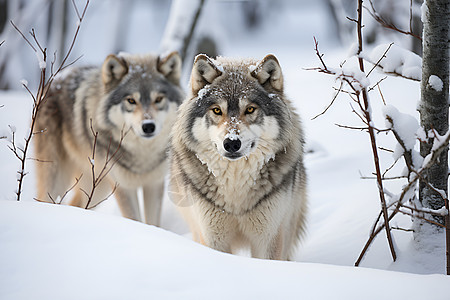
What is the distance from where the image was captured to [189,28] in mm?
7707

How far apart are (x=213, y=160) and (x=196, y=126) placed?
0.27 meters

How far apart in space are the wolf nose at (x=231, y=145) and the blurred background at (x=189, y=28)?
368 cm

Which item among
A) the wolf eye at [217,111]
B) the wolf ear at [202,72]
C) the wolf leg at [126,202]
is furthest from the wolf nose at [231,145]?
the wolf leg at [126,202]

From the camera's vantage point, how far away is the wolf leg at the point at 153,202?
16.5 ft

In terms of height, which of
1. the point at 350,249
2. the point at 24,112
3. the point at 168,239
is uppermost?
the point at 168,239

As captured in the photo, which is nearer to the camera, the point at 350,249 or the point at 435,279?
the point at 435,279

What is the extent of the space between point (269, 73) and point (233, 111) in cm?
44

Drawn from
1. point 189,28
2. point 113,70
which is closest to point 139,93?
point 113,70

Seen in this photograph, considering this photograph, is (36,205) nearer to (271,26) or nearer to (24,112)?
(24,112)

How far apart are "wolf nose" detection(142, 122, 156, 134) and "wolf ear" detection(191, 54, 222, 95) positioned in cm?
140

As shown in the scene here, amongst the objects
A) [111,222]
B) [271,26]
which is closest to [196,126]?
[111,222]

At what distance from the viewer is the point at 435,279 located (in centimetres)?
187

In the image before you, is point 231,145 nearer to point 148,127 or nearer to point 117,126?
point 148,127

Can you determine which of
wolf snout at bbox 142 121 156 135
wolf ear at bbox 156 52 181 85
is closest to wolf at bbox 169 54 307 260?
wolf snout at bbox 142 121 156 135
